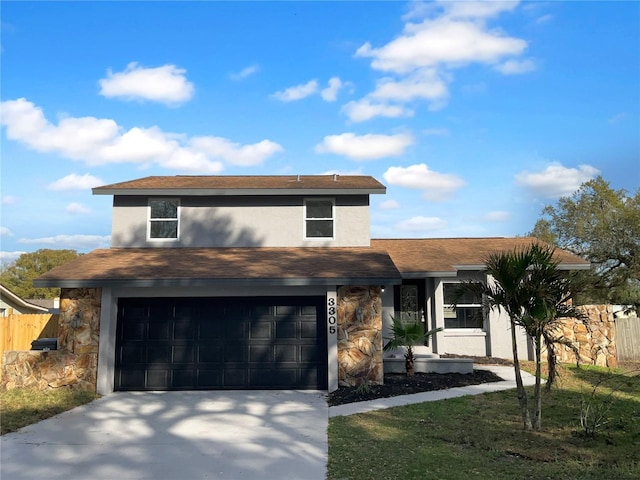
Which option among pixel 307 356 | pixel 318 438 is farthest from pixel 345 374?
pixel 318 438

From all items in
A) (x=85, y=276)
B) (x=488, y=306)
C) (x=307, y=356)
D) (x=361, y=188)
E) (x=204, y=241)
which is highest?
(x=361, y=188)

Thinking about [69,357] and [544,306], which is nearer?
[544,306]

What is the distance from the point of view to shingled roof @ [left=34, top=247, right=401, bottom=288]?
11523mm

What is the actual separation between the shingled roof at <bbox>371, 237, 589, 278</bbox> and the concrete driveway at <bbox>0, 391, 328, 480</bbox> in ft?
20.3

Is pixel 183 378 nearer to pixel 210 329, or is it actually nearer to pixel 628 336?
pixel 210 329

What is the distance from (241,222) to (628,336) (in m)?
14.3

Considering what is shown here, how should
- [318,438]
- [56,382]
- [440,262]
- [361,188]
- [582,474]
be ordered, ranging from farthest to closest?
[440,262] < [361,188] < [56,382] < [318,438] < [582,474]

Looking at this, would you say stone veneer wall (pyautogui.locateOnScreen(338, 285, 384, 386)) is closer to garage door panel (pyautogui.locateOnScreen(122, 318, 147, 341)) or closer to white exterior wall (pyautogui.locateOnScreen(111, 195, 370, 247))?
white exterior wall (pyautogui.locateOnScreen(111, 195, 370, 247))

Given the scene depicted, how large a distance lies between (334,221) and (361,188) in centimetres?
130

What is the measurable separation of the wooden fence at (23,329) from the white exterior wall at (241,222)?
11.0 ft

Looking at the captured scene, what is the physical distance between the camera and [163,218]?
15234 mm

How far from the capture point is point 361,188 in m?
14.8

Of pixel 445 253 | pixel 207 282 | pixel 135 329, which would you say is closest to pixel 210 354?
pixel 207 282

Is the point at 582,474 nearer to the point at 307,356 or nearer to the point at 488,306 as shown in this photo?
the point at 488,306
